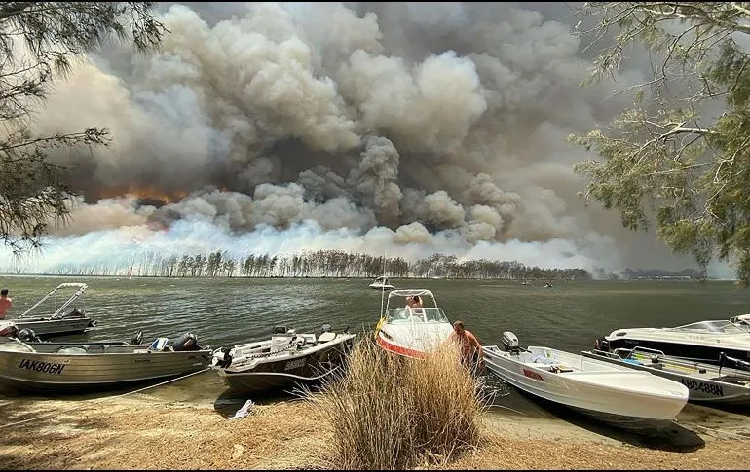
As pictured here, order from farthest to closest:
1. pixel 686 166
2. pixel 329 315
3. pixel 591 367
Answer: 1. pixel 329 315
2. pixel 591 367
3. pixel 686 166

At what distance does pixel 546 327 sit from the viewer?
3114cm

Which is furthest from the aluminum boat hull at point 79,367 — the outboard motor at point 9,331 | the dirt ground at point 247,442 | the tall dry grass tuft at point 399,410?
the tall dry grass tuft at point 399,410

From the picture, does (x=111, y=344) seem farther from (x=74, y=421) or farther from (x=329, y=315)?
(x=329, y=315)

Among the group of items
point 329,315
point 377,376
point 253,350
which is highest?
point 377,376

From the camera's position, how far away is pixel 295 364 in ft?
37.2

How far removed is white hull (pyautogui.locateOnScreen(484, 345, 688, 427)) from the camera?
792cm

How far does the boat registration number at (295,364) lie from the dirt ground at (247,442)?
1128 millimetres

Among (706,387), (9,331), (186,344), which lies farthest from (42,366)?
(706,387)

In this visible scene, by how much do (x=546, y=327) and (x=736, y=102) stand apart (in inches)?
1036

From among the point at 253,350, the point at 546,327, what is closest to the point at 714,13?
the point at 253,350

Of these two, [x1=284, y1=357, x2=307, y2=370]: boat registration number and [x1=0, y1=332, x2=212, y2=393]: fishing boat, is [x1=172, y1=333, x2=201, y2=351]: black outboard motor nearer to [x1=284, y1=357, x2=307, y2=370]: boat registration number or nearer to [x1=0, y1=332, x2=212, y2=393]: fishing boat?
[x1=0, y1=332, x2=212, y2=393]: fishing boat

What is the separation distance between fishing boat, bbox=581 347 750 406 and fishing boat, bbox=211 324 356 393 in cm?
954

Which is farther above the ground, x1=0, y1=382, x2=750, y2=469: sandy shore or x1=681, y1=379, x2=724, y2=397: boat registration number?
x1=681, y1=379, x2=724, y2=397: boat registration number

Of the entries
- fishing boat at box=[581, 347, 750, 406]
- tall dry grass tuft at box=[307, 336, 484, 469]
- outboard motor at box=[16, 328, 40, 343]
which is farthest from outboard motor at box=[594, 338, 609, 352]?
outboard motor at box=[16, 328, 40, 343]
